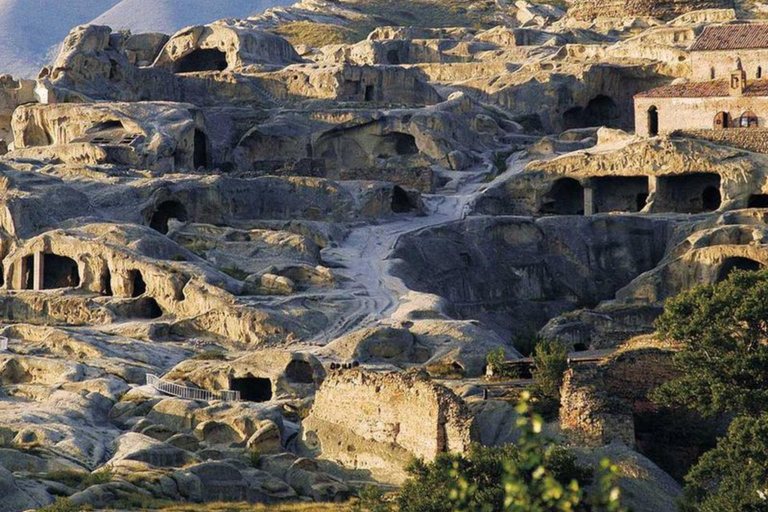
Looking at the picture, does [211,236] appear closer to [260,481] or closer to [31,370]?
[31,370]

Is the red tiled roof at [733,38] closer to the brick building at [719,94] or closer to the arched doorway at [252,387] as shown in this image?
the brick building at [719,94]

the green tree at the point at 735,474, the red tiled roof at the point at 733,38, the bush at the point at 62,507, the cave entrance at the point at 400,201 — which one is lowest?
the green tree at the point at 735,474

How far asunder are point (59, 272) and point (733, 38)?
31.5 m

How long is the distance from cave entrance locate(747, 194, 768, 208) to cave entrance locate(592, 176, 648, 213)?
4.73 meters

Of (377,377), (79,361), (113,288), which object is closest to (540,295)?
(113,288)

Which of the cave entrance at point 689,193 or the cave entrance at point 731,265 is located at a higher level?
the cave entrance at point 689,193

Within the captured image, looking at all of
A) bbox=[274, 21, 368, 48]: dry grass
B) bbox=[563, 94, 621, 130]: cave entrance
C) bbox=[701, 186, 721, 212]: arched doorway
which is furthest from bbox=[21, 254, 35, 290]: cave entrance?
bbox=[274, 21, 368, 48]: dry grass

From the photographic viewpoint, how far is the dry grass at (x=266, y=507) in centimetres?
4581

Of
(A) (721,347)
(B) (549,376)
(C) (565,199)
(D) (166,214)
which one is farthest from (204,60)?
(A) (721,347)

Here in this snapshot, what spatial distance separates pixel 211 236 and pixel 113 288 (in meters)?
6.14

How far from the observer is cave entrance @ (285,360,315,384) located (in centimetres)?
5888

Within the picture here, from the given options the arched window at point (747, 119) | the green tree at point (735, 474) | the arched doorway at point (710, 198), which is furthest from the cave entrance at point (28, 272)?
the green tree at point (735, 474)

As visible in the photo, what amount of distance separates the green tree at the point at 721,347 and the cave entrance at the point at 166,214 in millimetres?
28649

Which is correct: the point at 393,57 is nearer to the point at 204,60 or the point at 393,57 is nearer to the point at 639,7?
the point at 204,60
